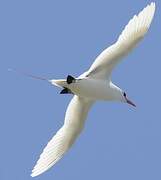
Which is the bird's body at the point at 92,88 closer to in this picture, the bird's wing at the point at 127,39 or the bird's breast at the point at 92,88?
the bird's breast at the point at 92,88

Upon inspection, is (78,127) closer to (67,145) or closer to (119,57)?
(67,145)

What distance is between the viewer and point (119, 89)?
2475 centimetres

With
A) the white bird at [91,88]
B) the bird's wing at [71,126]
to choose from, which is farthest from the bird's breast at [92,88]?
the bird's wing at [71,126]

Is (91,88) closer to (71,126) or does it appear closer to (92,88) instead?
(92,88)

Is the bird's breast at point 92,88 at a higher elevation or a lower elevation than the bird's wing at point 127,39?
lower

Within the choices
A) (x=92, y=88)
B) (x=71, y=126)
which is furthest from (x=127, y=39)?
(x=71, y=126)

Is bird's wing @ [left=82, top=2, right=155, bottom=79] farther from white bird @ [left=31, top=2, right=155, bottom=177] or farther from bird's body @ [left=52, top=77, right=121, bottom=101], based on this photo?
bird's body @ [left=52, top=77, right=121, bottom=101]

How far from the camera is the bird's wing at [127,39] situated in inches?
933

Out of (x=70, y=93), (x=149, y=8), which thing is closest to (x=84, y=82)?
(x=70, y=93)

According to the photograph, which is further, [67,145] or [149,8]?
[67,145]

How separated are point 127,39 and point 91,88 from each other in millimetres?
1336

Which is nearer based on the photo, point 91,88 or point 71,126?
point 91,88

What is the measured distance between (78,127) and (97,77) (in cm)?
169

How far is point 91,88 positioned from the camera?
24.0 meters
